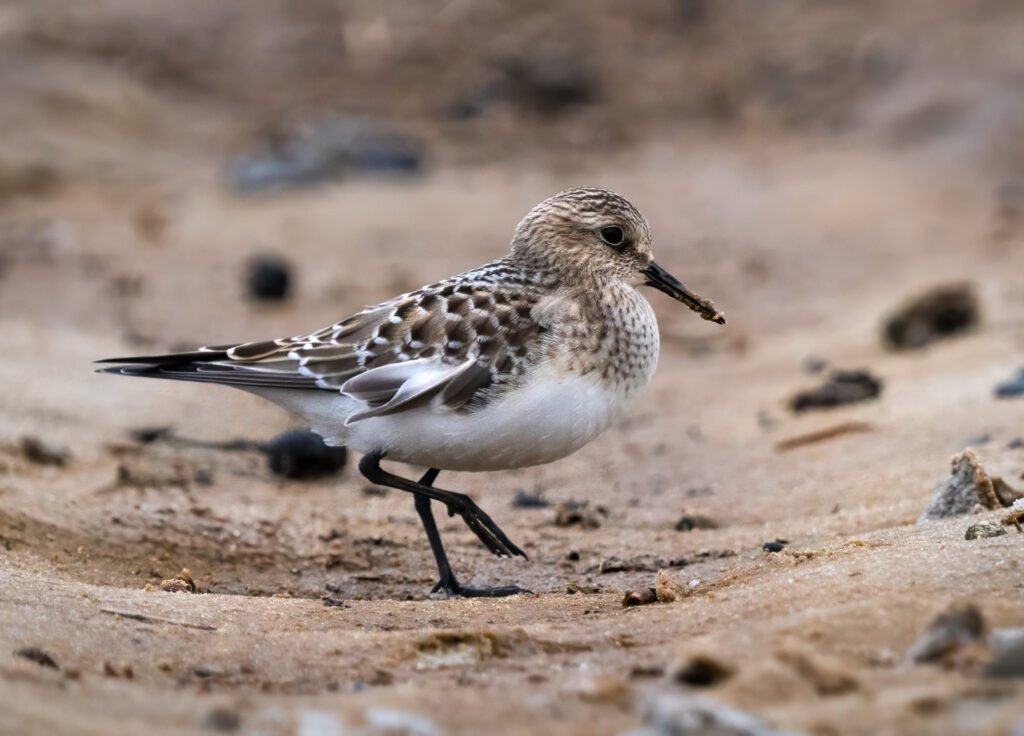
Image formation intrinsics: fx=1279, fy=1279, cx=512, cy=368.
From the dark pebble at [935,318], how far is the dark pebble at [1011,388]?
1.48 metres

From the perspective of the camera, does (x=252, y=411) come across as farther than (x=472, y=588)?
Yes

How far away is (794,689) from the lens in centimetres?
291

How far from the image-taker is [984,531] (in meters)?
4.03

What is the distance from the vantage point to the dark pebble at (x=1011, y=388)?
662 cm

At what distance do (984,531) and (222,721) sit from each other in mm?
2457

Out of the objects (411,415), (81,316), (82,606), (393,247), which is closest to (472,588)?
(411,415)

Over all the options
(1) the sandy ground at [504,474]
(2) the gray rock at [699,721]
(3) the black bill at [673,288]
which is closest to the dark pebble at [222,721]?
(1) the sandy ground at [504,474]

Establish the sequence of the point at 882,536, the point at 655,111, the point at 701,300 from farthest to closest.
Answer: the point at 655,111
the point at 701,300
the point at 882,536

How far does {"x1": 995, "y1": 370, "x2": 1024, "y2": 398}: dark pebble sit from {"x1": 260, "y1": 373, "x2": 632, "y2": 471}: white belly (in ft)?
9.13

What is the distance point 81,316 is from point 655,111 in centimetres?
792

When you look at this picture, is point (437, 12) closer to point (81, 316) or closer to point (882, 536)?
point (81, 316)

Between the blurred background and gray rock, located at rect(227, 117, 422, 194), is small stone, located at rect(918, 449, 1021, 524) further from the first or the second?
gray rock, located at rect(227, 117, 422, 194)

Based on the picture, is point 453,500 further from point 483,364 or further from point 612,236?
point 612,236

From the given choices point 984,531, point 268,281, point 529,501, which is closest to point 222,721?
point 984,531
